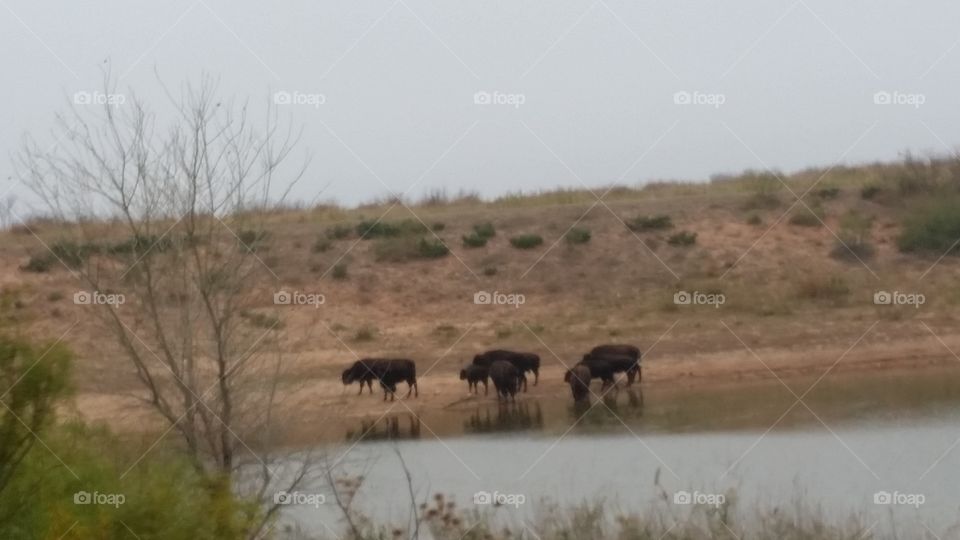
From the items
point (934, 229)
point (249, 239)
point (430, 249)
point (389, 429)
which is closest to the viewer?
point (249, 239)

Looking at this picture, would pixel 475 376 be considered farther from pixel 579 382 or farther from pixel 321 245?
pixel 321 245

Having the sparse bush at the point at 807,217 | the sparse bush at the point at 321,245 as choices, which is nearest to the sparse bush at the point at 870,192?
the sparse bush at the point at 807,217

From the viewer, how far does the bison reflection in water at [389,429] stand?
21.3 meters

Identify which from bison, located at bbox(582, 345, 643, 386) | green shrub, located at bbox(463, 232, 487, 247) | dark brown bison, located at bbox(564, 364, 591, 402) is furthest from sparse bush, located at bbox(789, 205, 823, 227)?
dark brown bison, located at bbox(564, 364, 591, 402)

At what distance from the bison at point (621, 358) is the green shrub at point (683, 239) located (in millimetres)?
11348

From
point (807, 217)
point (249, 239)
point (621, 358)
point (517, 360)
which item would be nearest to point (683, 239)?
point (807, 217)

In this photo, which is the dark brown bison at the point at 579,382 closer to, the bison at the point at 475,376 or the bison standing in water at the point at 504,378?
the bison standing in water at the point at 504,378

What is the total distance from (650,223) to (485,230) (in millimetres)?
4437

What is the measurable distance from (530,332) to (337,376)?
5758 millimetres

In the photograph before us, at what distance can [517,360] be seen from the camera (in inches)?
1025

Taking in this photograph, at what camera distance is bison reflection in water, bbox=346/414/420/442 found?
69.9ft

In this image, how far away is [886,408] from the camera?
22.1 meters

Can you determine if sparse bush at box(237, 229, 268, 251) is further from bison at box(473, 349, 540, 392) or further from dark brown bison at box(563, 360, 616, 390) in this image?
bison at box(473, 349, 540, 392)

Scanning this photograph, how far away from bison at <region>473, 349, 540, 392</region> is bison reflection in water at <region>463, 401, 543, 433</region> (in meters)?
0.62
